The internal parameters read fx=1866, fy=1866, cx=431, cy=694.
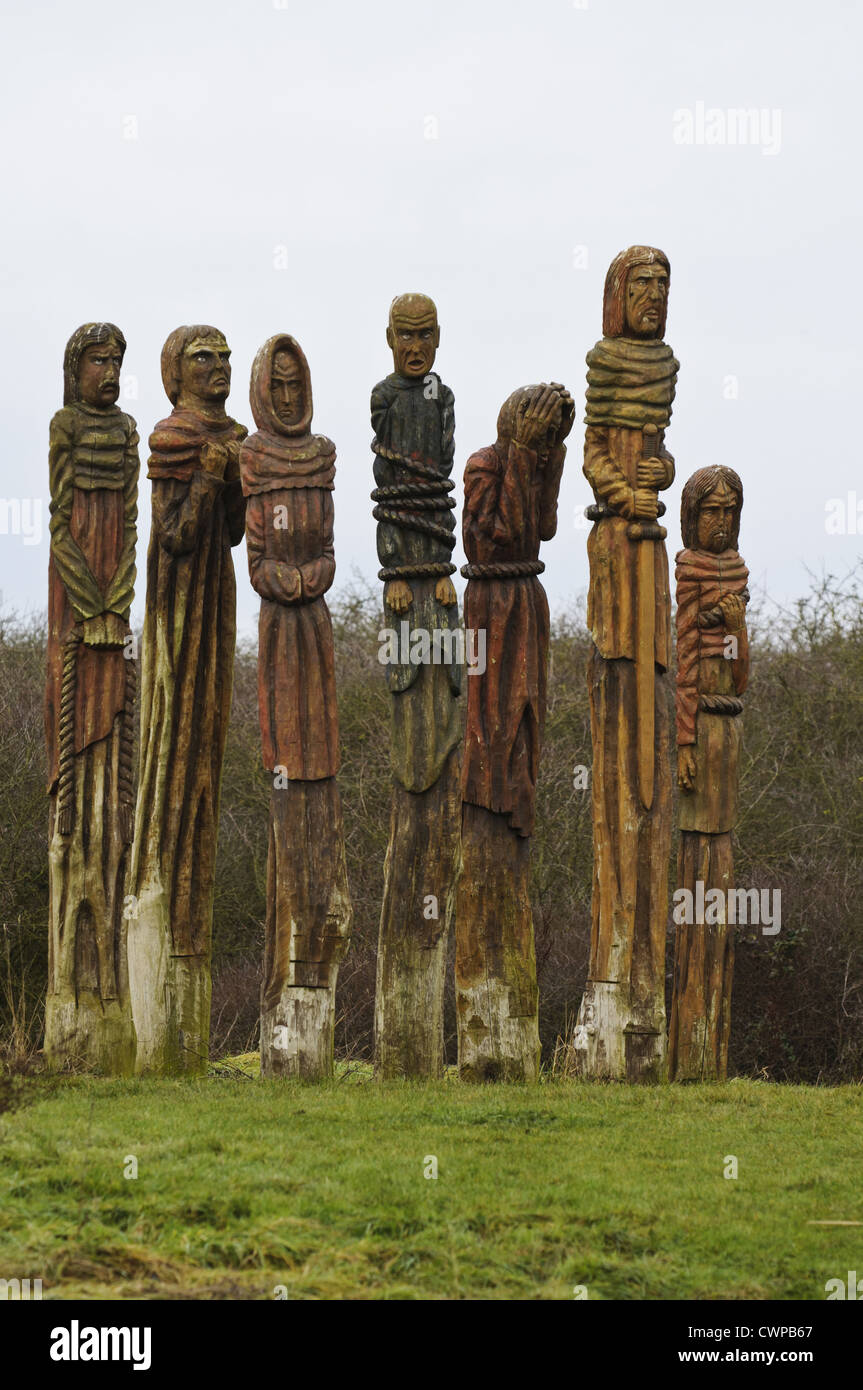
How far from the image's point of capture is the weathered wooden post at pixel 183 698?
32.7ft

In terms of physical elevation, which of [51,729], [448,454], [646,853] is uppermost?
[448,454]

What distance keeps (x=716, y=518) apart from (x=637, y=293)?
1.34 m

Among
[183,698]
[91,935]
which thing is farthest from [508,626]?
[91,935]

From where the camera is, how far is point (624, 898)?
9.79m

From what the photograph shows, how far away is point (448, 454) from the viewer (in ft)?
32.7

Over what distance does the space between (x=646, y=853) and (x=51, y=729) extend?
11.0 ft

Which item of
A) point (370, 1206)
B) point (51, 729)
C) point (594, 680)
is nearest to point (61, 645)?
point (51, 729)

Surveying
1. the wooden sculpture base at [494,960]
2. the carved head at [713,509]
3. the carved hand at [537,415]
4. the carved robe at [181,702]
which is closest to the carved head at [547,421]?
the carved hand at [537,415]

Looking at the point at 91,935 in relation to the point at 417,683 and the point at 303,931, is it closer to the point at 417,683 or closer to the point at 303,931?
the point at 303,931

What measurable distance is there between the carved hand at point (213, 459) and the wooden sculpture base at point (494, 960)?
2284mm

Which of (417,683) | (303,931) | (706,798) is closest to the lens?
(303,931)

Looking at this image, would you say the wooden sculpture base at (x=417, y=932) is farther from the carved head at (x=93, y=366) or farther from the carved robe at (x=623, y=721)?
the carved head at (x=93, y=366)

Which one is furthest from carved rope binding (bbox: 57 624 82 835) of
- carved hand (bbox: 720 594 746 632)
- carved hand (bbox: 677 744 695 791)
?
carved hand (bbox: 720 594 746 632)
